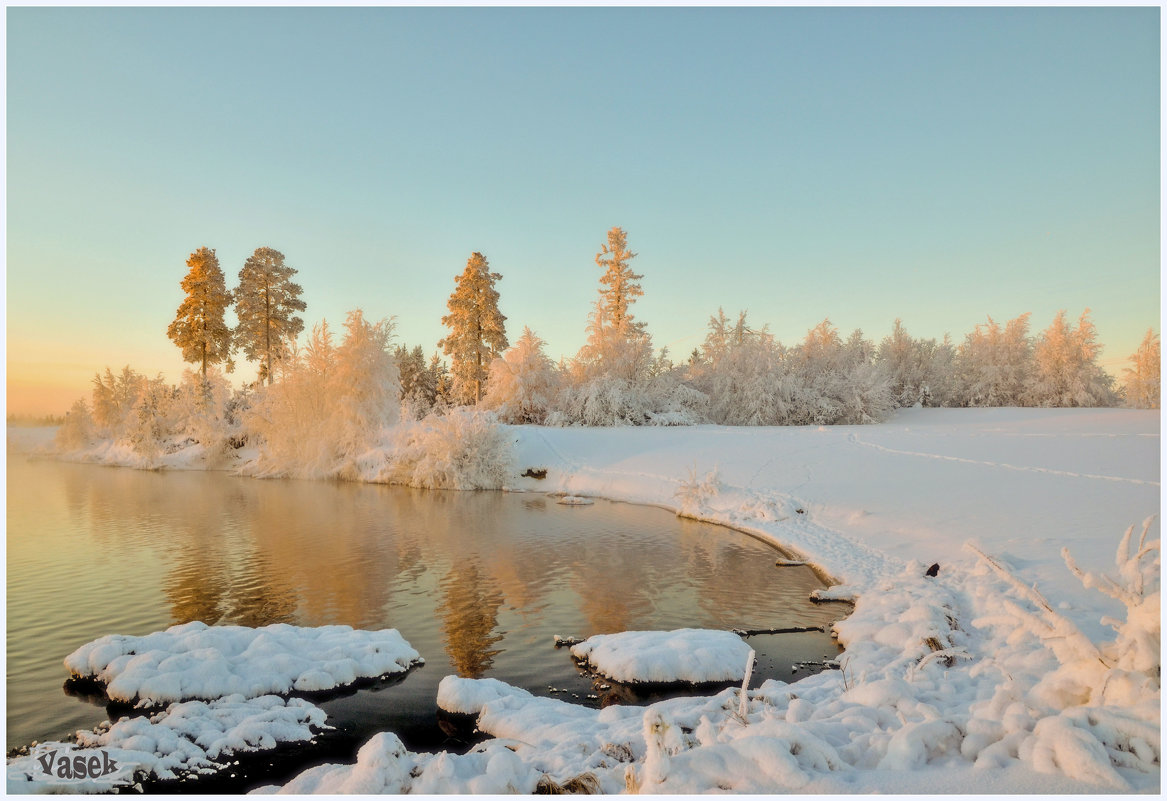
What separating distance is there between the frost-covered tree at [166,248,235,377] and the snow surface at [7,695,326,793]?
124 feet

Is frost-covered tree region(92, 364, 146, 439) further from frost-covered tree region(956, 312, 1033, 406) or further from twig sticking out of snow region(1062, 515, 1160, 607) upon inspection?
frost-covered tree region(956, 312, 1033, 406)

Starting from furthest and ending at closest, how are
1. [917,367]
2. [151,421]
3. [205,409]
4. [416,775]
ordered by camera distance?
[917,367], [151,421], [205,409], [416,775]

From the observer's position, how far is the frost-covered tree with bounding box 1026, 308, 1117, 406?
3722 centimetres

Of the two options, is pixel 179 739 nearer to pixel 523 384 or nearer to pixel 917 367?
pixel 523 384

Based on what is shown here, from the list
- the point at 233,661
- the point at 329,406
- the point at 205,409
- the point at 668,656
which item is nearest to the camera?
the point at 233,661

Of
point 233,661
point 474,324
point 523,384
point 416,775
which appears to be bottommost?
point 233,661

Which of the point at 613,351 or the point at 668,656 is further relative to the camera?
the point at 613,351

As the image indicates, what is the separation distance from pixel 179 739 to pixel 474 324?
1503 inches

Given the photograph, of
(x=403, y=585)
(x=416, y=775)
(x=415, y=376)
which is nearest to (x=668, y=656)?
(x=416, y=775)

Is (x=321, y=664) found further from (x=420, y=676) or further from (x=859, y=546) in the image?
(x=859, y=546)

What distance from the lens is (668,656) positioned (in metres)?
8.19

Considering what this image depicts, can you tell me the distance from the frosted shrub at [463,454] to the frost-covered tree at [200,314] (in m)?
21.1

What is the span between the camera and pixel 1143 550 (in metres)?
4.17

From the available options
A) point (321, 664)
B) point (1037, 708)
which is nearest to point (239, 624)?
point (321, 664)
